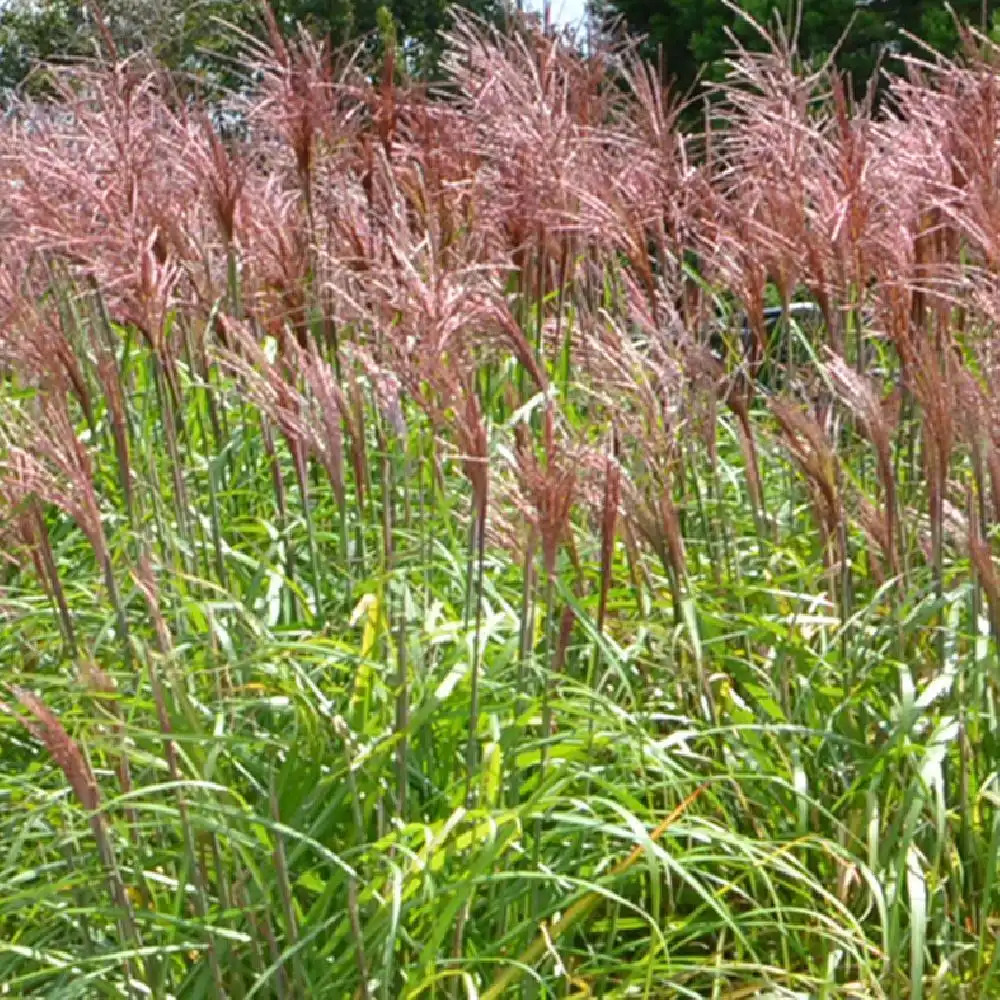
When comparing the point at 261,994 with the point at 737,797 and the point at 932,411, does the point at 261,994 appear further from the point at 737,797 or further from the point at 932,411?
the point at 932,411

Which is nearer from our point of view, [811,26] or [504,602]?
[504,602]

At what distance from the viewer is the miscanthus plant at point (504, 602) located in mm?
2928

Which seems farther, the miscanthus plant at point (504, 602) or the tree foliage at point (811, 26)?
the tree foliage at point (811, 26)

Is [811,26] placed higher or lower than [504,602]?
higher

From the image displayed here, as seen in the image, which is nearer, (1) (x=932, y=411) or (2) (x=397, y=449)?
(1) (x=932, y=411)

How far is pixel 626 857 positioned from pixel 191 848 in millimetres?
703

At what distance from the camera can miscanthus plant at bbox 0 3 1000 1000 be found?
293 centimetres

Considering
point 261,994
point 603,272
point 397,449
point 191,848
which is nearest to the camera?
point 191,848

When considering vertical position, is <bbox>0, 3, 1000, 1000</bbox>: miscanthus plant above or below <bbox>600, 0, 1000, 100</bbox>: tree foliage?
below

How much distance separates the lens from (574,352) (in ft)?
13.5

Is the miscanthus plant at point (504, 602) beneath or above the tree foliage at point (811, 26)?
beneath

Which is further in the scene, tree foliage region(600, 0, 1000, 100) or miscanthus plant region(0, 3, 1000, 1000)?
tree foliage region(600, 0, 1000, 100)

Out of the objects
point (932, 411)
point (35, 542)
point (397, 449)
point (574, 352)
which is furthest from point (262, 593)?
point (932, 411)

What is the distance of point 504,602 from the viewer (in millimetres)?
3658
